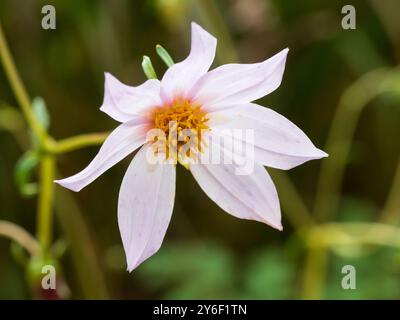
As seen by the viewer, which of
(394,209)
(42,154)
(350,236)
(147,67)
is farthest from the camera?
(394,209)

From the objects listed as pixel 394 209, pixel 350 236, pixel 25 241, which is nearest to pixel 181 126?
pixel 25 241

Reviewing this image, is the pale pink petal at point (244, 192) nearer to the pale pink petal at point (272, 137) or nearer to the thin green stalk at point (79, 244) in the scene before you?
the pale pink petal at point (272, 137)

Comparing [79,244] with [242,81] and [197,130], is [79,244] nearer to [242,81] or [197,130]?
[197,130]

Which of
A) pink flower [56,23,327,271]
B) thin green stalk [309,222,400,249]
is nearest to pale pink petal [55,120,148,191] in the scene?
pink flower [56,23,327,271]

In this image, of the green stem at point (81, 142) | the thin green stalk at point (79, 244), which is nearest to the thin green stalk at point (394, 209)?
the thin green stalk at point (79, 244)

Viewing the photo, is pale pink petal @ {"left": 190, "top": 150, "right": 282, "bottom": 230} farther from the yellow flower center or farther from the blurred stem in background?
the blurred stem in background
